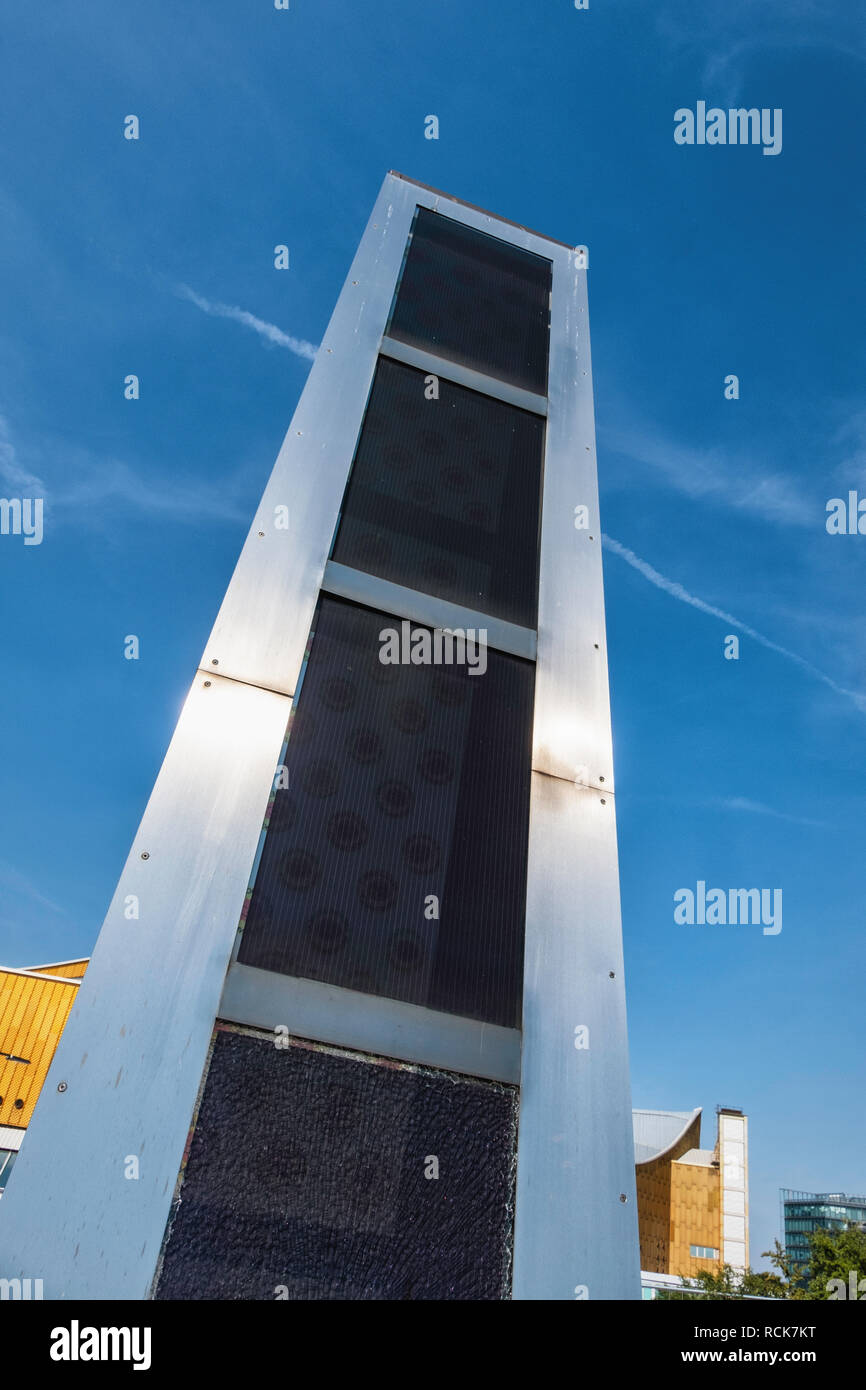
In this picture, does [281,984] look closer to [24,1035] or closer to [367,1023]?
[367,1023]

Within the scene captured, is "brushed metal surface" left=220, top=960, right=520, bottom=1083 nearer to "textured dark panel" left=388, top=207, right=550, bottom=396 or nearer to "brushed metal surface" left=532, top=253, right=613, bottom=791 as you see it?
"brushed metal surface" left=532, top=253, right=613, bottom=791

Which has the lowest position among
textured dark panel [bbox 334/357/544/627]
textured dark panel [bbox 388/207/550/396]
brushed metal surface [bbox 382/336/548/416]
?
textured dark panel [bbox 334/357/544/627]

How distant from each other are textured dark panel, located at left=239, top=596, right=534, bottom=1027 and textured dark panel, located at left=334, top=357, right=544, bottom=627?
1.84ft

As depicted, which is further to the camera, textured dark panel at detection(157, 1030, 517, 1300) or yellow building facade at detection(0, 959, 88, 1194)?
yellow building facade at detection(0, 959, 88, 1194)

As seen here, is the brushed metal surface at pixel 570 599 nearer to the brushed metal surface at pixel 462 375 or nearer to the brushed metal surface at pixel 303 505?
the brushed metal surface at pixel 462 375

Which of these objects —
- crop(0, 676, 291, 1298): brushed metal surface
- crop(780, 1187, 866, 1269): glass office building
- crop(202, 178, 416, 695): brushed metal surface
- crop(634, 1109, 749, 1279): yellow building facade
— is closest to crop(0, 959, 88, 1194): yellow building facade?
crop(202, 178, 416, 695): brushed metal surface

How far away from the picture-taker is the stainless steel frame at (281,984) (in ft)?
9.30

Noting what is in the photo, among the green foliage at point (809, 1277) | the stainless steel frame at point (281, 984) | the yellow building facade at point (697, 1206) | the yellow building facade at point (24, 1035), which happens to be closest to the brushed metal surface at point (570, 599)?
the stainless steel frame at point (281, 984)

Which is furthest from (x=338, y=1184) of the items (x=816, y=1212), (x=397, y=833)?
(x=816, y=1212)

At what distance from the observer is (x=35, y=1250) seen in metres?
2.68

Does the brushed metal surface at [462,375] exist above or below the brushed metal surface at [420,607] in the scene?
above

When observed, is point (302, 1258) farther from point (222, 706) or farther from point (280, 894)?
point (222, 706)

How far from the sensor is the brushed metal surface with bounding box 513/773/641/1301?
324 centimetres

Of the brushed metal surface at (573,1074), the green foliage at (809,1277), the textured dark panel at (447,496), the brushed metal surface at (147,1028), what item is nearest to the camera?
the brushed metal surface at (147,1028)
